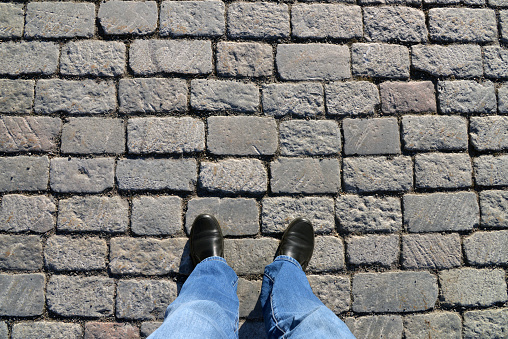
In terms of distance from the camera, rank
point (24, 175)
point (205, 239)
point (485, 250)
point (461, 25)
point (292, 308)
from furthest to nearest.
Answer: point (461, 25) < point (485, 250) < point (24, 175) < point (205, 239) < point (292, 308)

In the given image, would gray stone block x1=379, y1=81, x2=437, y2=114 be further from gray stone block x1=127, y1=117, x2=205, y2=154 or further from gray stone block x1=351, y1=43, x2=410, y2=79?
gray stone block x1=127, y1=117, x2=205, y2=154

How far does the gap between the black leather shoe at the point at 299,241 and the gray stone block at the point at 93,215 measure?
116cm

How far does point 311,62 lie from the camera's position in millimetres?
2480

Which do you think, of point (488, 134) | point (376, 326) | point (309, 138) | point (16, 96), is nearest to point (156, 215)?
point (309, 138)

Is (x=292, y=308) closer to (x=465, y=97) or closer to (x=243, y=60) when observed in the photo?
(x=243, y=60)

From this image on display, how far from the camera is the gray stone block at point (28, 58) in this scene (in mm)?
2430

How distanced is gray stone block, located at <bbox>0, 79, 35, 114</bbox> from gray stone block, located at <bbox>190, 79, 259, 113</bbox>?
121cm

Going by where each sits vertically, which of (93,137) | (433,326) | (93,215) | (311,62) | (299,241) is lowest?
(433,326)

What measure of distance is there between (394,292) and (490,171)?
1197 millimetres

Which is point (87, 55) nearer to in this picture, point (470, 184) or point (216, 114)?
point (216, 114)

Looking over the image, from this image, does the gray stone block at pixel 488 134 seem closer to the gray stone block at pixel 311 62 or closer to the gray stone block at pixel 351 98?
the gray stone block at pixel 351 98

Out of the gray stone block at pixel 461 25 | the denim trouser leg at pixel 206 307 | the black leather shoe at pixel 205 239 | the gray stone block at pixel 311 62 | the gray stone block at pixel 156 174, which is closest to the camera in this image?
the denim trouser leg at pixel 206 307

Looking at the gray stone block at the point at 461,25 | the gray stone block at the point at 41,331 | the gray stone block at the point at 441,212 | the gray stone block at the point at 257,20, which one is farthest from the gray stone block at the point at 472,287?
the gray stone block at the point at 41,331

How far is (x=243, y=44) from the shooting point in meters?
2.47
